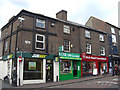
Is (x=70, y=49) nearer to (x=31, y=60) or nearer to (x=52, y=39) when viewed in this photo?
(x=52, y=39)

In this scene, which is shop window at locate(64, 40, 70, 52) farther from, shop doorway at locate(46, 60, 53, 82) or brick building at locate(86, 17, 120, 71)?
brick building at locate(86, 17, 120, 71)

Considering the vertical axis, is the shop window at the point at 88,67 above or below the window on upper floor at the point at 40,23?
below

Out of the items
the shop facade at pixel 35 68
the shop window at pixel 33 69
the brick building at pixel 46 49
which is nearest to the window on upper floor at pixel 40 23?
the brick building at pixel 46 49

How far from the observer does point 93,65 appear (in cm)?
2167

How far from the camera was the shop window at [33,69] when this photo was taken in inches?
568

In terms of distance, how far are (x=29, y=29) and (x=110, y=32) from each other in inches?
678

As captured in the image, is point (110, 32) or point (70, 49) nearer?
point (70, 49)

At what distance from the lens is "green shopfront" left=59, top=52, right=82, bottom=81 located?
679 inches

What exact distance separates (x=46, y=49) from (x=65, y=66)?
3.87 meters

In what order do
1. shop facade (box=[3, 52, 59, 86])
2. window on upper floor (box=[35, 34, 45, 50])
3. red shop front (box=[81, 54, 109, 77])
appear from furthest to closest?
red shop front (box=[81, 54, 109, 77]), window on upper floor (box=[35, 34, 45, 50]), shop facade (box=[3, 52, 59, 86])

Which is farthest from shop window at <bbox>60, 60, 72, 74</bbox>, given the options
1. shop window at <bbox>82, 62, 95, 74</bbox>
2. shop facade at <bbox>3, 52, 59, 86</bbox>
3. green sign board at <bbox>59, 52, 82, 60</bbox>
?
shop window at <bbox>82, 62, 95, 74</bbox>

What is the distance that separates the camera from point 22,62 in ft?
46.1

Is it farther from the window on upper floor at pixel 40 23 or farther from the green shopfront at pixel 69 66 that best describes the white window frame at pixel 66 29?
the window on upper floor at pixel 40 23

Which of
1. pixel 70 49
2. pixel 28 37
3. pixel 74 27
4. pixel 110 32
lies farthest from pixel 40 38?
pixel 110 32
